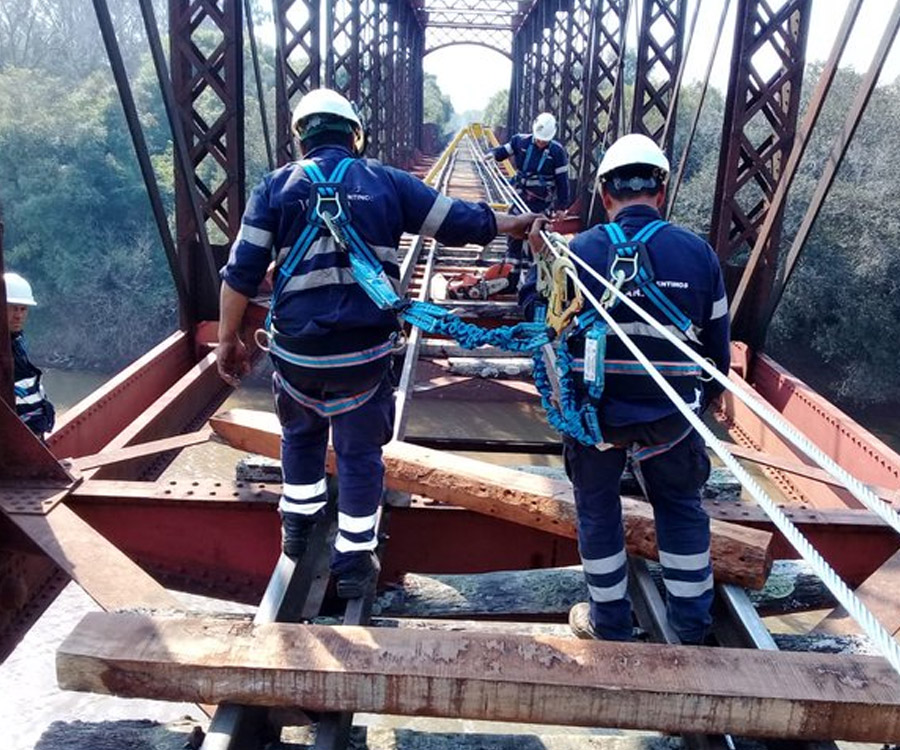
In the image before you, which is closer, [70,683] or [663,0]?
[70,683]

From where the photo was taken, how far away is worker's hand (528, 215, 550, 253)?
3.35 m

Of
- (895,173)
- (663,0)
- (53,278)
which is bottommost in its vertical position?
(53,278)

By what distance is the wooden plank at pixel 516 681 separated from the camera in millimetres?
2137

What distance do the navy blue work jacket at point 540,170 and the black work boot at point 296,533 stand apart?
6.89 m

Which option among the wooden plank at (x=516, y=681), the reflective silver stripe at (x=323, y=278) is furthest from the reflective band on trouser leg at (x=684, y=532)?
the reflective silver stripe at (x=323, y=278)

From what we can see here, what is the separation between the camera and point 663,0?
10.0m

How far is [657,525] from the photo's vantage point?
3.06m

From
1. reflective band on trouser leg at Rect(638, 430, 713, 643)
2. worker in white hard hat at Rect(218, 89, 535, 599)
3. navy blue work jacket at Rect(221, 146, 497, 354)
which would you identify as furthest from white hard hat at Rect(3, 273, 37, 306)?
reflective band on trouser leg at Rect(638, 430, 713, 643)

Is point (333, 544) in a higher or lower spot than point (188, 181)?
lower

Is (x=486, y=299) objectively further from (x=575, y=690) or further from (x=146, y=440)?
(x=575, y=690)

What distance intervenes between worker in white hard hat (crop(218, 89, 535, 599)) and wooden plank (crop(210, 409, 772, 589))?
17.0 inches

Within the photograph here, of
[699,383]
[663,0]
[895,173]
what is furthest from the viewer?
[895,173]

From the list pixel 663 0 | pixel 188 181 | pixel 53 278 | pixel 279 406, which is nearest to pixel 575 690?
pixel 279 406

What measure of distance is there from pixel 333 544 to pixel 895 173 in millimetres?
27108
